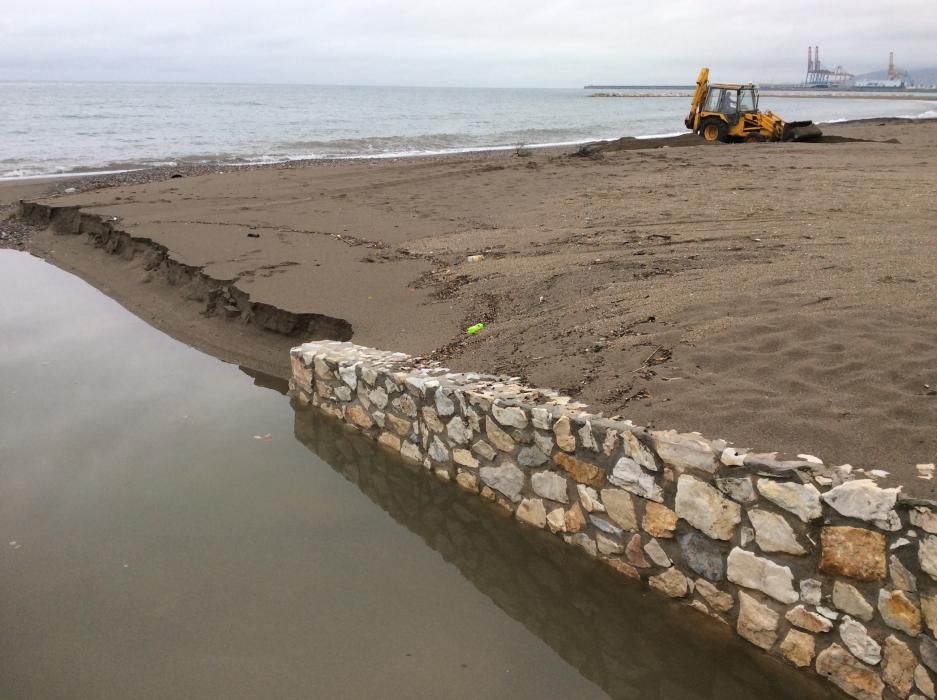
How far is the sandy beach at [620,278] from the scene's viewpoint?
13.0ft

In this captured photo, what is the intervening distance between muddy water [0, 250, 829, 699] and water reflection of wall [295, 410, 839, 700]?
0.4 inches

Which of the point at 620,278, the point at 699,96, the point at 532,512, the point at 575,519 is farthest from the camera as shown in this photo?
the point at 699,96

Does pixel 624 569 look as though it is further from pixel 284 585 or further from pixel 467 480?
pixel 284 585

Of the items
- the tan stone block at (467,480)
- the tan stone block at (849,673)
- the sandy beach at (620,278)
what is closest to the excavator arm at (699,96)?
the sandy beach at (620,278)

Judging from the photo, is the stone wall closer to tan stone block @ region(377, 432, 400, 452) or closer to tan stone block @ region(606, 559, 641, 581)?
tan stone block @ region(606, 559, 641, 581)

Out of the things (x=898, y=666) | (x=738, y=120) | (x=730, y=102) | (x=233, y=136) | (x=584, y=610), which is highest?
(x=233, y=136)

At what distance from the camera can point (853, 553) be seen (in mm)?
2979

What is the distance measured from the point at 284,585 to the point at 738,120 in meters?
22.5

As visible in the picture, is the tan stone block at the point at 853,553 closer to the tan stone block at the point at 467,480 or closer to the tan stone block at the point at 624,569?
the tan stone block at the point at 624,569

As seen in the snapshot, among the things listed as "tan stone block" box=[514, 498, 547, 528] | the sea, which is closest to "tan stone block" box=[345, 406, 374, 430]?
"tan stone block" box=[514, 498, 547, 528]

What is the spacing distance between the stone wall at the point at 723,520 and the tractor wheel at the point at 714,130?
68.1 feet

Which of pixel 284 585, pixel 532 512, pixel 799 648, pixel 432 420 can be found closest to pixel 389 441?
pixel 432 420

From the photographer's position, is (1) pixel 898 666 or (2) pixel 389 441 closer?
(1) pixel 898 666

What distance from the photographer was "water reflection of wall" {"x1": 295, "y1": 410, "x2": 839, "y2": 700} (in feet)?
10.7
